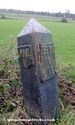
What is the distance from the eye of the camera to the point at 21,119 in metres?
4.64

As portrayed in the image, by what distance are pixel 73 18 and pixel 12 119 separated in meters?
85.2

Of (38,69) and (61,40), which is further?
(61,40)

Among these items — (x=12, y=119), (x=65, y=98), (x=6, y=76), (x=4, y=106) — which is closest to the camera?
(x=12, y=119)

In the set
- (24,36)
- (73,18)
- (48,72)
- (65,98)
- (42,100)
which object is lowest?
(73,18)

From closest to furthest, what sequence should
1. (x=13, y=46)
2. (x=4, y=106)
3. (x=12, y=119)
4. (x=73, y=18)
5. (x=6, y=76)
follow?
(x=12, y=119)
(x=4, y=106)
(x=6, y=76)
(x=13, y=46)
(x=73, y=18)

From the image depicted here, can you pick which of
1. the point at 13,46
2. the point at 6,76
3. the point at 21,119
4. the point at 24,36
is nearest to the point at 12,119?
the point at 21,119

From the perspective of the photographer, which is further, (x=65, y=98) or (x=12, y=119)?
(x=65, y=98)

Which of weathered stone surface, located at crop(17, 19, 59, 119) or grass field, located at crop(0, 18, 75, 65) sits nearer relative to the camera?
A: weathered stone surface, located at crop(17, 19, 59, 119)

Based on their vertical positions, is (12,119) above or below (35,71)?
below

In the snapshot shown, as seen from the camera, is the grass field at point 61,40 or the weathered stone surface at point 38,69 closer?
the weathered stone surface at point 38,69

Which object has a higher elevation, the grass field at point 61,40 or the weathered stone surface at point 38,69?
the weathered stone surface at point 38,69

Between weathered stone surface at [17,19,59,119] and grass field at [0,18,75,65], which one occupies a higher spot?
weathered stone surface at [17,19,59,119]

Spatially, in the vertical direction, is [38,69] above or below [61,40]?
above

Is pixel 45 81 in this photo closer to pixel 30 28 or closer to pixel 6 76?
pixel 30 28
